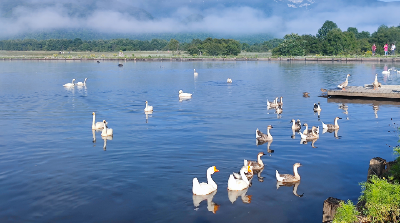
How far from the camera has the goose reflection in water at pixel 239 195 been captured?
1444cm

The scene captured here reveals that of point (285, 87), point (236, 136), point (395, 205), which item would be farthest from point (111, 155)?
point (285, 87)

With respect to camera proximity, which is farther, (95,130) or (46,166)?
(95,130)

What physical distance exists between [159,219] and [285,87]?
1551 inches

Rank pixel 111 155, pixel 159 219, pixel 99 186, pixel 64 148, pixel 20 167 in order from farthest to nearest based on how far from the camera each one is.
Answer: pixel 64 148
pixel 111 155
pixel 20 167
pixel 99 186
pixel 159 219

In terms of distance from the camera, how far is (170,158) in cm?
1916

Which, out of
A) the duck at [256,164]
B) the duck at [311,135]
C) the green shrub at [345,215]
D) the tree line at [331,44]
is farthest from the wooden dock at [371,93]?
the tree line at [331,44]

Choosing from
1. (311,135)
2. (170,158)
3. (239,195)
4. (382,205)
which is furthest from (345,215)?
(311,135)

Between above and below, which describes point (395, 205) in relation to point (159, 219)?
above

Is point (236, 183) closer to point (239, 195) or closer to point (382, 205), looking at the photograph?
point (239, 195)

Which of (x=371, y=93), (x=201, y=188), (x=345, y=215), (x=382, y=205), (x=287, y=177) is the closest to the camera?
(x=345, y=215)

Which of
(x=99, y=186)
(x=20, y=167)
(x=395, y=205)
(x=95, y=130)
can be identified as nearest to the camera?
(x=395, y=205)

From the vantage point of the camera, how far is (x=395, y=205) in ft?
32.7

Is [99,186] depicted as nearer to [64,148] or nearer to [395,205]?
[64,148]

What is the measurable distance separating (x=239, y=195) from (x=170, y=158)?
5.21m
